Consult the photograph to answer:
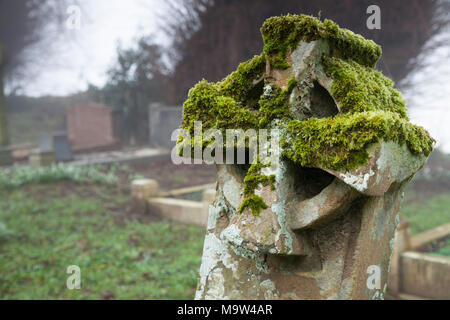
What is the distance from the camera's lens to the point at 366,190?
142 centimetres

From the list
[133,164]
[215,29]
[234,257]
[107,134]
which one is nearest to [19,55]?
[107,134]

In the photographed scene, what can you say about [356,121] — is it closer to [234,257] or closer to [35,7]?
[234,257]

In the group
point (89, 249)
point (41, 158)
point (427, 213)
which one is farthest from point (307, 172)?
point (41, 158)

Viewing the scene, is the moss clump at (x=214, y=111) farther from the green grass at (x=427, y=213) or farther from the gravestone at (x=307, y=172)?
the green grass at (x=427, y=213)

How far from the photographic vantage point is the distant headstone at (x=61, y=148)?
10844mm

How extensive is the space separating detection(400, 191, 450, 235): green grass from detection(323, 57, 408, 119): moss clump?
17.6ft

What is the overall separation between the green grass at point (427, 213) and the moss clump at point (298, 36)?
558cm

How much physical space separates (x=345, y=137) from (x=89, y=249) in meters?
4.61

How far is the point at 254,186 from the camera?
167cm

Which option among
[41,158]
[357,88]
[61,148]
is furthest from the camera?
[61,148]

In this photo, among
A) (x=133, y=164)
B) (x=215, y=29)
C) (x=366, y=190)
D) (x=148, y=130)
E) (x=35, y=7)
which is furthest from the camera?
(x=35, y=7)

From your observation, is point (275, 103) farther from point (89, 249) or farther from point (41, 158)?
point (41, 158)

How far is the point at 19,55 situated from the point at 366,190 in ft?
69.3

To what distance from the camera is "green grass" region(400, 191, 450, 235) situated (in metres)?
Result: 6.82
